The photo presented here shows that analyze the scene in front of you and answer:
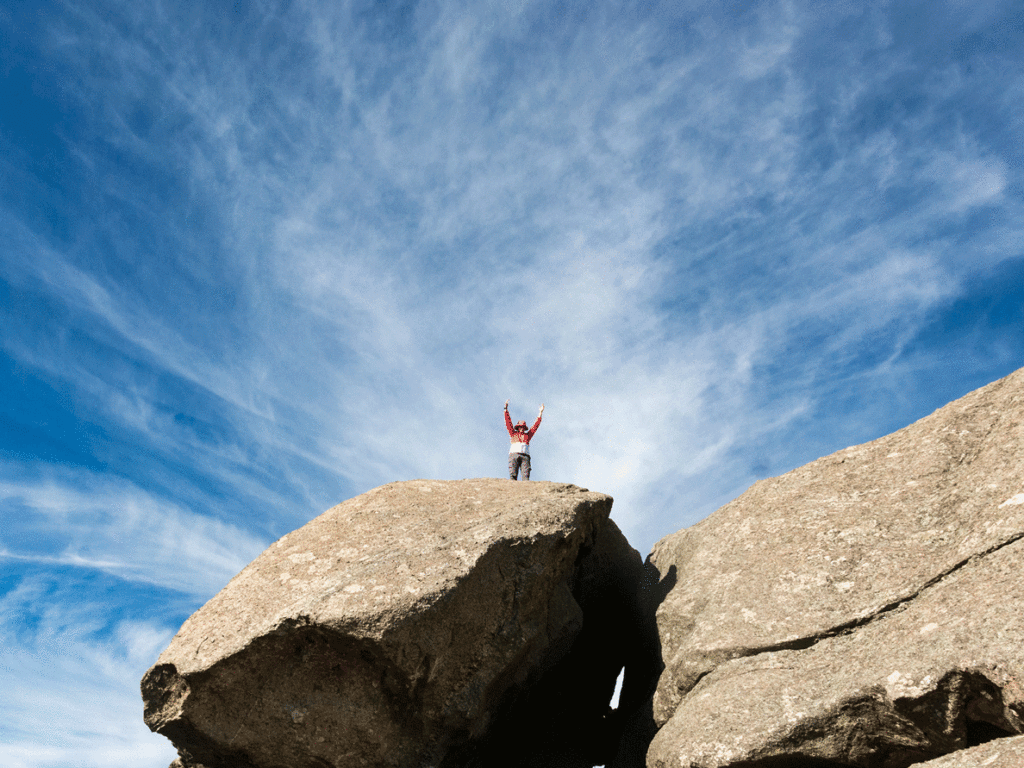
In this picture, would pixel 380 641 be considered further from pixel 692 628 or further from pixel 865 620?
pixel 865 620

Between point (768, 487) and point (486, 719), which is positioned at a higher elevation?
point (768, 487)

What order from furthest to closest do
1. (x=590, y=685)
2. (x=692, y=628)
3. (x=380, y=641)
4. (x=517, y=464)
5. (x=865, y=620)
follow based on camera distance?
1. (x=517, y=464)
2. (x=590, y=685)
3. (x=692, y=628)
4. (x=380, y=641)
5. (x=865, y=620)

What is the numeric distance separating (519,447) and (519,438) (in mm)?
266

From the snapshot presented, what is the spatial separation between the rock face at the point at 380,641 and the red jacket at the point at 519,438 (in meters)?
6.90

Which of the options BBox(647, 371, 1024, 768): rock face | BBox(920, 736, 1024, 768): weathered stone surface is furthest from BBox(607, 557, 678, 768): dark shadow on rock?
BBox(920, 736, 1024, 768): weathered stone surface

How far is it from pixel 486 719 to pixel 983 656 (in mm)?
7740

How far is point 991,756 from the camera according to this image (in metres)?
8.13

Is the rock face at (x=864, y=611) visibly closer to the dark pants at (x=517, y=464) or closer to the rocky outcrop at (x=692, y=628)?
the rocky outcrop at (x=692, y=628)

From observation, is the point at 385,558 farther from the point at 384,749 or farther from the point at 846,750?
the point at 846,750

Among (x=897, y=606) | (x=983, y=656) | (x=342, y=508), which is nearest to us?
(x=983, y=656)

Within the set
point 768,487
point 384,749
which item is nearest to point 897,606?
point 768,487

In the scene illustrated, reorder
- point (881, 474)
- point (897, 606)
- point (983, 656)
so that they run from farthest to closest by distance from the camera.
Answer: point (881, 474) → point (897, 606) → point (983, 656)

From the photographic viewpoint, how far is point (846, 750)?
9742 mm

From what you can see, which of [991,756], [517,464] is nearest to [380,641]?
[991,756]
